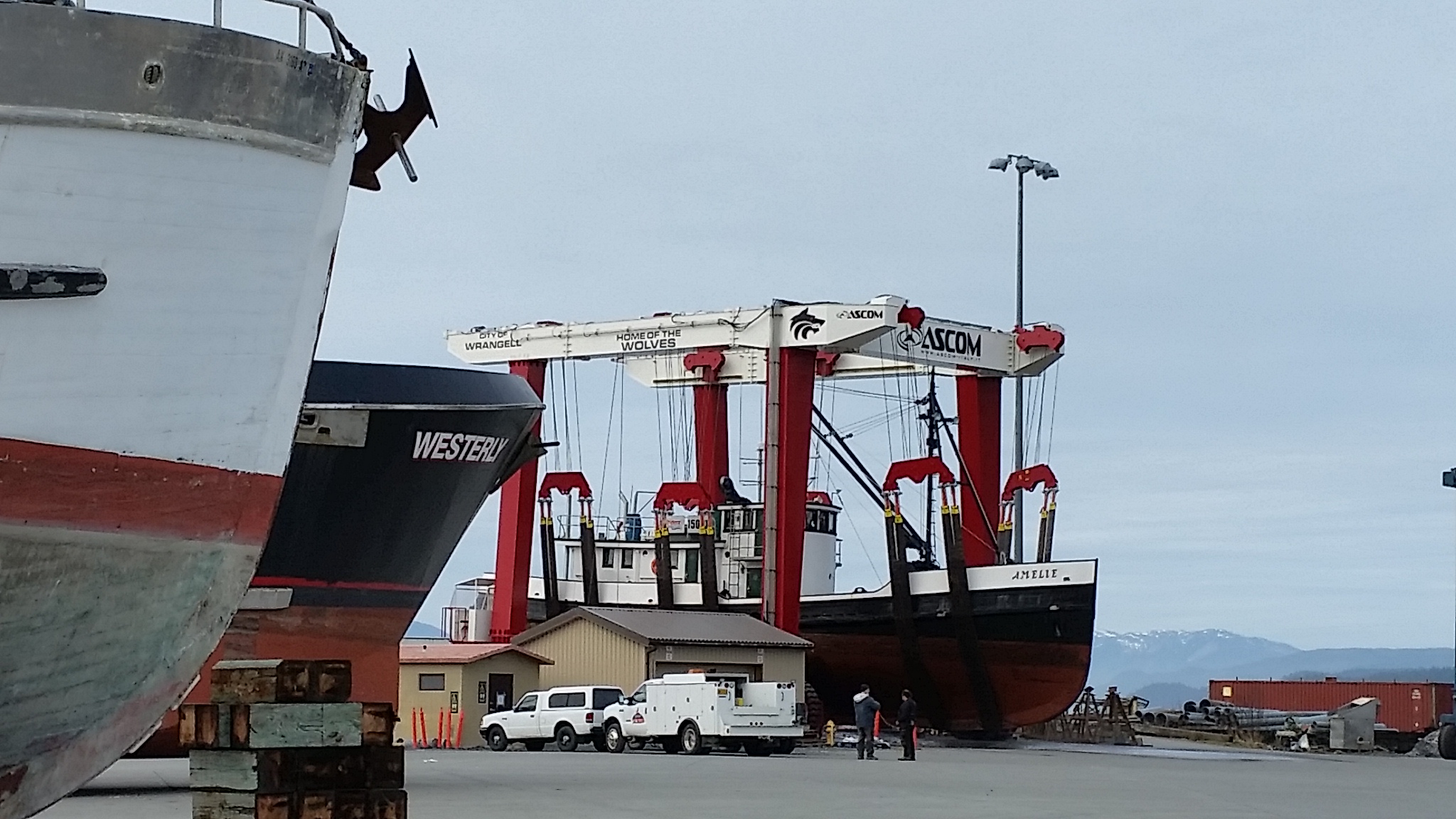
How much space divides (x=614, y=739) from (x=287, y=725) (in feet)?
77.2

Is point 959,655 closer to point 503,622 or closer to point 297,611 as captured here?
point 503,622

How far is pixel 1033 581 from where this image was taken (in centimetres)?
3853

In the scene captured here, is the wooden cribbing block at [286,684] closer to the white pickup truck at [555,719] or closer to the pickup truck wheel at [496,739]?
the white pickup truck at [555,719]

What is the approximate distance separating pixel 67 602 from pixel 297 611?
449 inches

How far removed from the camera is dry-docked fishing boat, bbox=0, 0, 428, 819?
8.71 m

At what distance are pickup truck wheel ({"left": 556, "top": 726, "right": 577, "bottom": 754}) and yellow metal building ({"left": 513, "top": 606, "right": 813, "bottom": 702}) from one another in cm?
293

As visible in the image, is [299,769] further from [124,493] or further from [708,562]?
[708,562]

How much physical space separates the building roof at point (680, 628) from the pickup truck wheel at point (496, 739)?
333 centimetres

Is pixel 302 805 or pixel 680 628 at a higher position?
pixel 680 628

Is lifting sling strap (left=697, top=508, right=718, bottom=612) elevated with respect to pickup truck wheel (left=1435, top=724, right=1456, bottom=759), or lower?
elevated

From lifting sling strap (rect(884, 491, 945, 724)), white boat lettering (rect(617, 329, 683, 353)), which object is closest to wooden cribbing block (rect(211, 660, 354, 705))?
white boat lettering (rect(617, 329, 683, 353))

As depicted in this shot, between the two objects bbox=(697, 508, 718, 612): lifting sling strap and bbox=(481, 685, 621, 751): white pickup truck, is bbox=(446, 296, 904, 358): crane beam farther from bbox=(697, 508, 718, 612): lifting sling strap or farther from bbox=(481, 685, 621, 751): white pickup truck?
bbox=(481, 685, 621, 751): white pickup truck

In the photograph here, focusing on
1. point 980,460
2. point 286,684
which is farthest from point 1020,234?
point 286,684

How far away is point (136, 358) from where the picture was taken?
906cm
